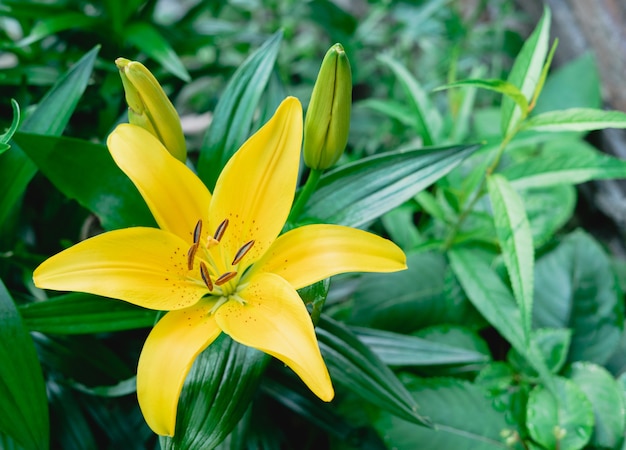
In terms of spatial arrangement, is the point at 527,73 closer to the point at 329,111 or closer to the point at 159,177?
the point at 329,111

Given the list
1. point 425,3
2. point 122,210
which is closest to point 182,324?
point 122,210

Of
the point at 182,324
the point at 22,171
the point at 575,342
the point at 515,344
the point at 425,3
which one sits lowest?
the point at 575,342

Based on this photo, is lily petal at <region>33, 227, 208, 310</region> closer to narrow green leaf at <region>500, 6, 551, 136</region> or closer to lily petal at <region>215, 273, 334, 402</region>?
lily petal at <region>215, 273, 334, 402</region>

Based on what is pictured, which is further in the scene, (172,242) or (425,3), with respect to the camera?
(425,3)

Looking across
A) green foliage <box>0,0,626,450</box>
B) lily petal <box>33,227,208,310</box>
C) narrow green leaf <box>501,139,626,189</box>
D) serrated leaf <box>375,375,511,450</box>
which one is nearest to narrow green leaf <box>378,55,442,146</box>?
green foliage <box>0,0,626,450</box>

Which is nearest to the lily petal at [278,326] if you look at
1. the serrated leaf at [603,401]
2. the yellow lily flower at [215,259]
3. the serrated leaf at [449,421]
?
the yellow lily flower at [215,259]

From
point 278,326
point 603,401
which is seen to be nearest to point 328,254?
point 278,326

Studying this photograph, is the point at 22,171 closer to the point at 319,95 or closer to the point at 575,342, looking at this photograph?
the point at 319,95
